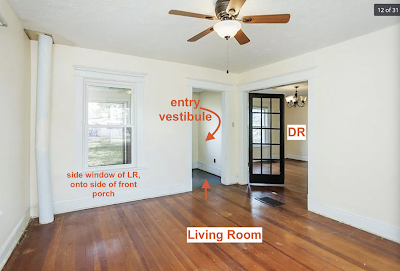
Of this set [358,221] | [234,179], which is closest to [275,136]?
[234,179]

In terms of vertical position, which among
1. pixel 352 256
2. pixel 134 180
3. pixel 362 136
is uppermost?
pixel 362 136

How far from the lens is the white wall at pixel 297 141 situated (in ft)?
26.4

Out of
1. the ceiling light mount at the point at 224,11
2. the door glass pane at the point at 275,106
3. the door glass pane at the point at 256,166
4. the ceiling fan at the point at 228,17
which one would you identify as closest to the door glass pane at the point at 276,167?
the door glass pane at the point at 256,166

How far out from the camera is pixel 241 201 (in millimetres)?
3639

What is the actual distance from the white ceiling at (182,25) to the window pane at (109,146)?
1308 mm

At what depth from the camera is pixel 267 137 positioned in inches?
185

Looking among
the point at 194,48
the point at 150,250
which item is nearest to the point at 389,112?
the point at 194,48

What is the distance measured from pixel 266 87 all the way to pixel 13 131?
3877 mm

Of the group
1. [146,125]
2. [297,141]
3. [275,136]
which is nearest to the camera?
[146,125]

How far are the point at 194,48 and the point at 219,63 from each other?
2.86ft

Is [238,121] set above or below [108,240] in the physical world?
above

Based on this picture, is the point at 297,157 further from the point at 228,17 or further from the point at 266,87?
the point at 228,17

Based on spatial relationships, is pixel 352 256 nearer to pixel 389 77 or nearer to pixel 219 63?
pixel 389 77

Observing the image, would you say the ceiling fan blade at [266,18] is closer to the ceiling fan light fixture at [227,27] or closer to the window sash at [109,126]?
the ceiling fan light fixture at [227,27]
